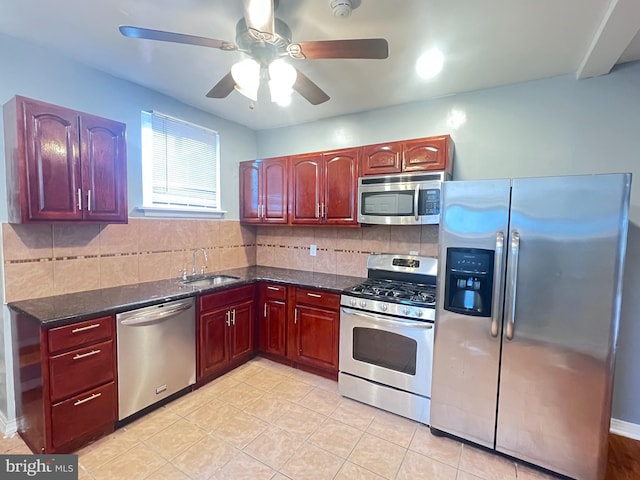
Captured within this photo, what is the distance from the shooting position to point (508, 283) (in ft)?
6.03

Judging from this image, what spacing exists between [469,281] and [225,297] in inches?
81.0

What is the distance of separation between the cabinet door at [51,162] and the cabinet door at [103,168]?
5 centimetres

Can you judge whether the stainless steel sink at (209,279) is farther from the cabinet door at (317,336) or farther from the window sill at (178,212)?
the cabinet door at (317,336)

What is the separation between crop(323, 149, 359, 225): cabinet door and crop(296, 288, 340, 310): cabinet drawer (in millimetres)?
730

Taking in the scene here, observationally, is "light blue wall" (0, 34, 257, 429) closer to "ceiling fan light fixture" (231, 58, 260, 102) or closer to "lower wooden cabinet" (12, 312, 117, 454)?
"lower wooden cabinet" (12, 312, 117, 454)

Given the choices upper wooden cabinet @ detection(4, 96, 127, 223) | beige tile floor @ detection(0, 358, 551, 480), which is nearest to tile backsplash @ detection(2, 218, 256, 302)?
upper wooden cabinet @ detection(4, 96, 127, 223)

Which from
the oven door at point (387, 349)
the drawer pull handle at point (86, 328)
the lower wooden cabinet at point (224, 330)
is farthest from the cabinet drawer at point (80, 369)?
the oven door at point (387, 349)

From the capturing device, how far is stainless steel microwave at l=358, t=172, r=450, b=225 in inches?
97.3

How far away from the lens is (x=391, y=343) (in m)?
2.35

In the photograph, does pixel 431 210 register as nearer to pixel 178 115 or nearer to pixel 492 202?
pixel 492 202

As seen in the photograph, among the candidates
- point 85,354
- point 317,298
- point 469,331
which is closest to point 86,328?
point 85,354

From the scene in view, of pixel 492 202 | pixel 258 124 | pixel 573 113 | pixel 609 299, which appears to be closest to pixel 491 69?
pixel 573 113

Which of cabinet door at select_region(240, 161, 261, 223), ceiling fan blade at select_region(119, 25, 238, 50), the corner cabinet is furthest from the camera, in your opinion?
cabinet door at select_region(240, 161, 261, 223)

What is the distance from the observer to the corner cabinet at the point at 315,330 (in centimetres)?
271
